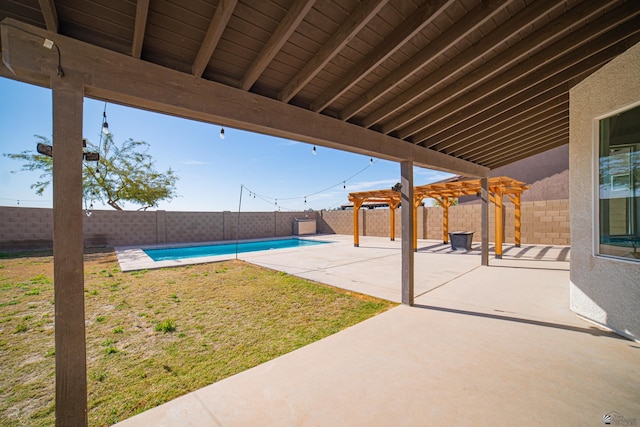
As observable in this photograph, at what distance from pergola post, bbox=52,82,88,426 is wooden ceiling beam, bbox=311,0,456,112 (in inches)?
80.6

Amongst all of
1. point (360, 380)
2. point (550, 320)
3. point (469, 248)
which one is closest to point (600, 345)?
point (550, 320)

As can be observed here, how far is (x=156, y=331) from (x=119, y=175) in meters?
15.8

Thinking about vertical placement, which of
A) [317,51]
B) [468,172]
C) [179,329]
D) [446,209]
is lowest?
[179,329]

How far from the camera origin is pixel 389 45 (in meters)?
2.24

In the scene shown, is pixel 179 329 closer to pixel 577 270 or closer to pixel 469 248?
pixel 577 270

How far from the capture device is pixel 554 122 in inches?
191

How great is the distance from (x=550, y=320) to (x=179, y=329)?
190 inches

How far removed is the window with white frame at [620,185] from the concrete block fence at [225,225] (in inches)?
320

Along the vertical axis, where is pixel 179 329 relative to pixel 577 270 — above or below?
below

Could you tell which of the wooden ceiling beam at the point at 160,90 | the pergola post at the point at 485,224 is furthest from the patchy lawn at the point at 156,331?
the pergola post at the point at 485,224

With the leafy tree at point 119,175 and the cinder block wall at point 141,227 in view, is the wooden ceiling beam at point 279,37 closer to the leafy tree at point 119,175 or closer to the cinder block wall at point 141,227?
the cinder block wall at point 141,227

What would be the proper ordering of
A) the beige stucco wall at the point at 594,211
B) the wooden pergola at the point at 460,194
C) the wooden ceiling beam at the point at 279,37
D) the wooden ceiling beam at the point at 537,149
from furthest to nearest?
1. the wooden pergola at the point at 460,194
2. the wooden ceiling beam at the point at 537,149
3. the beige stucco wall at the point at 594,211
4. the wooden ceiling beam at the point at 279,37

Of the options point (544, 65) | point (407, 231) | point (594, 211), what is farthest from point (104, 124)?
point (594, 211)

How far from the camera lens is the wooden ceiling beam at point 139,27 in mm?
1570
